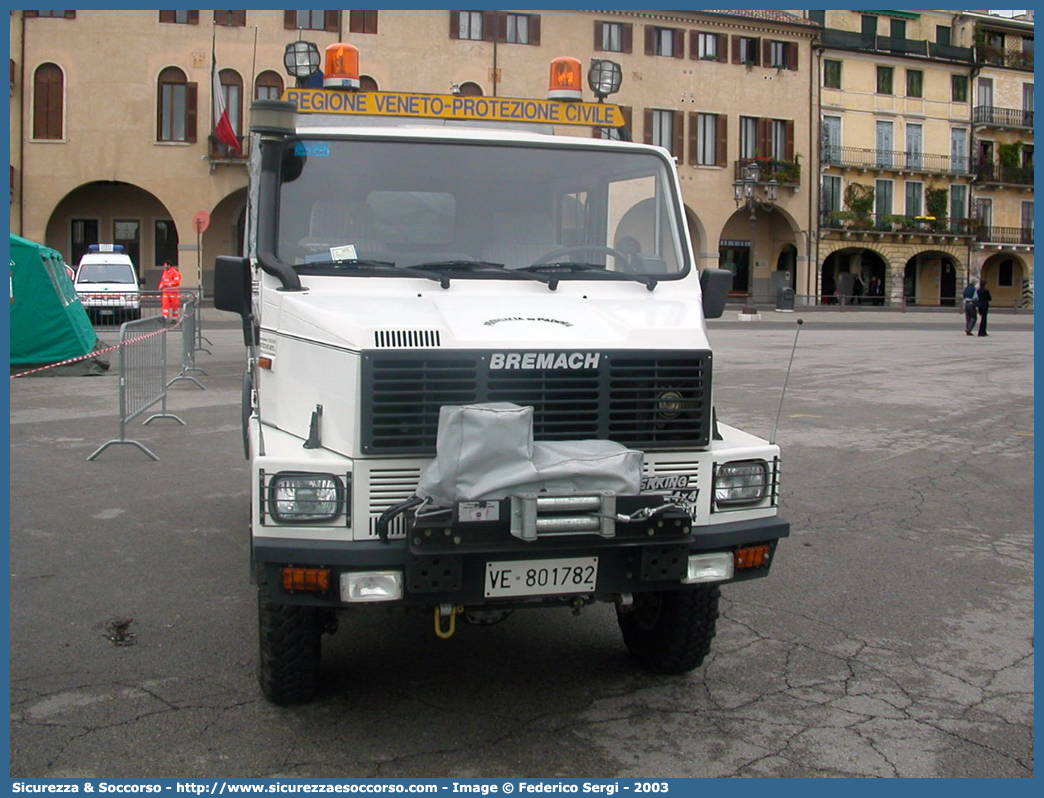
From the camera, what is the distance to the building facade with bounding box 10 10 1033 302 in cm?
4034

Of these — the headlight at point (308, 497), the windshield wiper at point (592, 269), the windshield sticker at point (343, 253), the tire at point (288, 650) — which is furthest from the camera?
the windshield wiper at point (592, 269)

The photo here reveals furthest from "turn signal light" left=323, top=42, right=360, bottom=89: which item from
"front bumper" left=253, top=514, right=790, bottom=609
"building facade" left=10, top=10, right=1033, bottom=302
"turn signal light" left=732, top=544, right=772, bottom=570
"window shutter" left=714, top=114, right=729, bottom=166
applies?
"window shutter" left=714, top=114, right=729, bottom=166

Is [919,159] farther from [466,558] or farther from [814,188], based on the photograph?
[466,558]

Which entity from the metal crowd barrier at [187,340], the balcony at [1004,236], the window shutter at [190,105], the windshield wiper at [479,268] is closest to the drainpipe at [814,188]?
the balcony at [1004,236]

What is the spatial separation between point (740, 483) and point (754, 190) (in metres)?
47.2

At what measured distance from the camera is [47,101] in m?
40.1

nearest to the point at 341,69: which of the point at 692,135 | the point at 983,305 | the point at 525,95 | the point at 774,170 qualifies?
the point at 983,305

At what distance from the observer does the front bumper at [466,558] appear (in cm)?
396

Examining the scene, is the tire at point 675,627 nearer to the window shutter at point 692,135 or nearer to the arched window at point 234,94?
the arched window at point 234,94

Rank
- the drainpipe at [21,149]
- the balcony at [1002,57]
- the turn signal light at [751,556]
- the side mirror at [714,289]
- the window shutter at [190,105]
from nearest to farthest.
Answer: the turn signal light at [751,556], the side mirror at [714,289], the drainpipe at [21,149], the window shutter at [190,105], the balcony at [1002,57]

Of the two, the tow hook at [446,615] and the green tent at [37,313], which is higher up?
the green tent at [37,313]

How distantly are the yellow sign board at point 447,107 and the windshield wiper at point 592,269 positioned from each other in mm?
1028

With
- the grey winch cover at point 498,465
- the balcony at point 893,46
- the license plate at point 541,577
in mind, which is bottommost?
the license plate at point 541,577

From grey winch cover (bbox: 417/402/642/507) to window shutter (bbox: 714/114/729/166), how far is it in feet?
154
